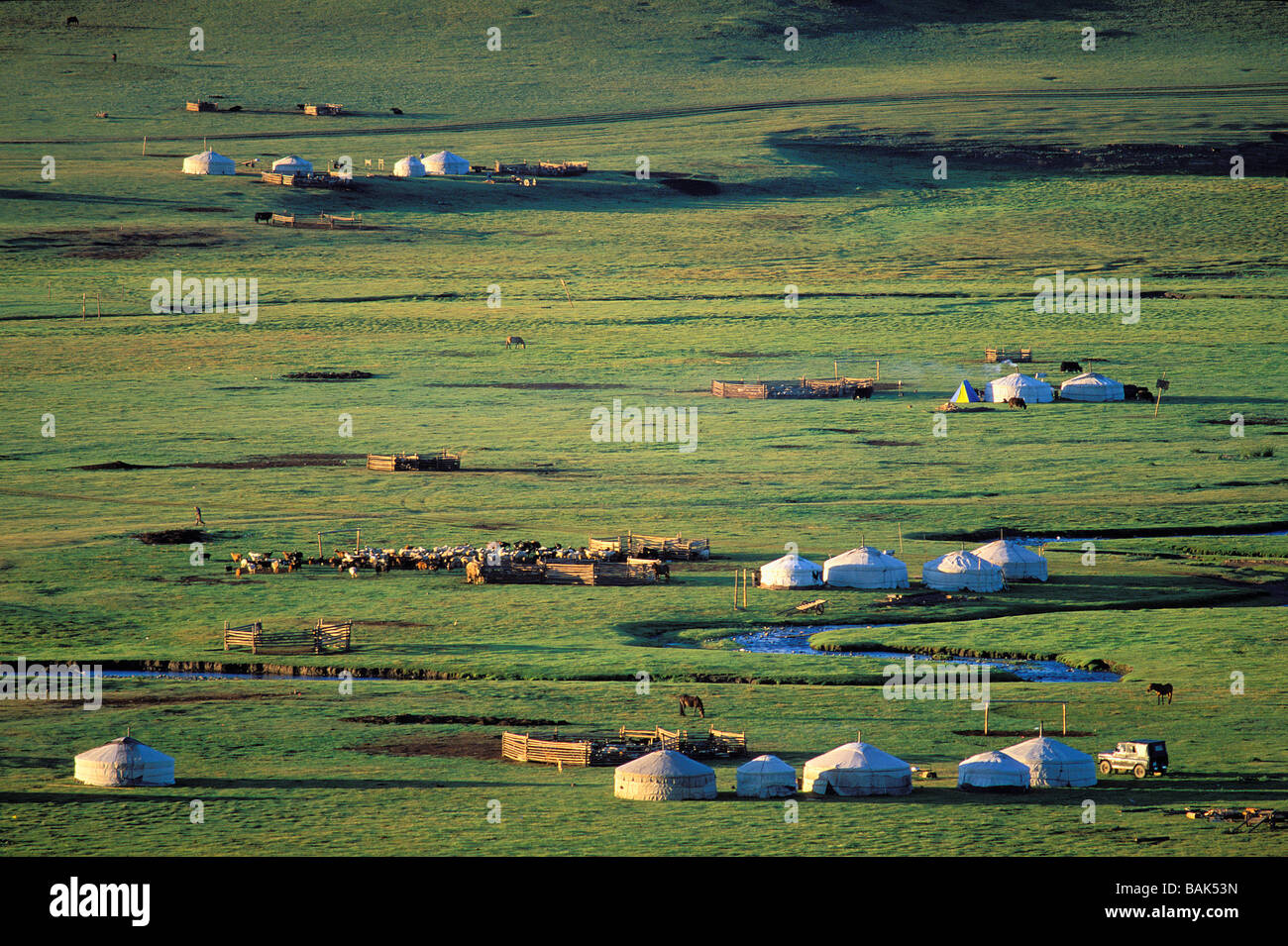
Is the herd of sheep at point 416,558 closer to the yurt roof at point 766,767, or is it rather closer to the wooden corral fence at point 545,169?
the yurt roof at point 766,767

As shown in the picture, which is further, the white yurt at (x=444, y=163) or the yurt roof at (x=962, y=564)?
the white yurt at (x=444, y=163)

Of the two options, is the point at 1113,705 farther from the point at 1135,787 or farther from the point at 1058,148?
the point at 1058,148

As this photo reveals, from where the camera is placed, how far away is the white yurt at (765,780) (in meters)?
43.6

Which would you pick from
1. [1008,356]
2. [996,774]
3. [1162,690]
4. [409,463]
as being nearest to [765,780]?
[996,774]

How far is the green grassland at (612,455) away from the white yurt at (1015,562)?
38.2 inches

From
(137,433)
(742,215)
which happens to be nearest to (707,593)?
(137,433)

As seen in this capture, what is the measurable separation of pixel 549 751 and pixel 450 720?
15.8 feet

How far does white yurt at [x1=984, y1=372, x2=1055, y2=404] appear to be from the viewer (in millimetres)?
106562

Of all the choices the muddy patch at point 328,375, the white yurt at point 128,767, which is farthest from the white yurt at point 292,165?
the white yurt at point 128,767

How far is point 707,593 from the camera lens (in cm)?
6650

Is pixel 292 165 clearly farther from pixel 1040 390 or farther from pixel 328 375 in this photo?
pixel 1040 390

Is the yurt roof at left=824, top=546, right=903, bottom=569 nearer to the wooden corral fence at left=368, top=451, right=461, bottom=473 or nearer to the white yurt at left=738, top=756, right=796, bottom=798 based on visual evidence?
the white yurt at left=738, top=756, right=796, bottom=798

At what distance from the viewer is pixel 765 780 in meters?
43.5
